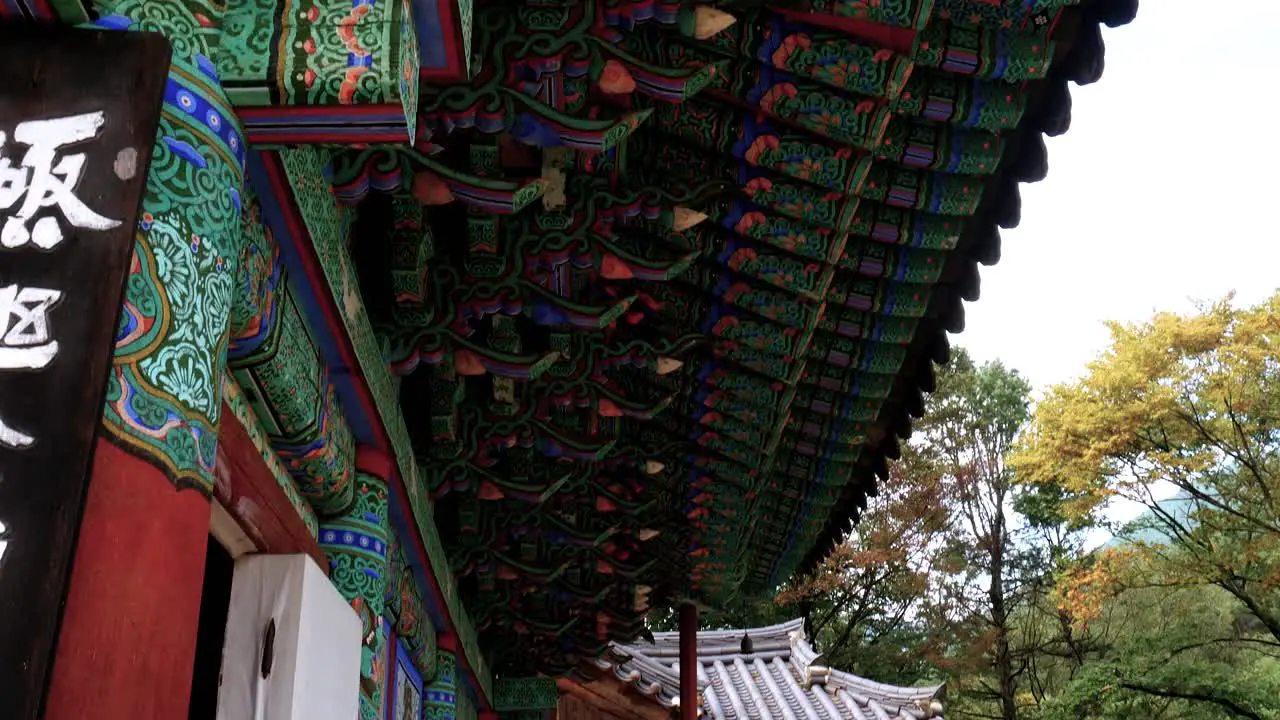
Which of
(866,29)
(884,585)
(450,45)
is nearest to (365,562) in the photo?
(450,45)

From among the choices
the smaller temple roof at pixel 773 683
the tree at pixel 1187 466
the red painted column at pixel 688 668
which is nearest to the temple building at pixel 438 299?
the red painted column at pixel 688 668

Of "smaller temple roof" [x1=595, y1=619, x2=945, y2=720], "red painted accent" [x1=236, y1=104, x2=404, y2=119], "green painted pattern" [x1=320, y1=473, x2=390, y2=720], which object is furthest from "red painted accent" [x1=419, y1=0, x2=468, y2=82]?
"smaller temple roof" [x1=595, y1=619, x2=945, y2=720]

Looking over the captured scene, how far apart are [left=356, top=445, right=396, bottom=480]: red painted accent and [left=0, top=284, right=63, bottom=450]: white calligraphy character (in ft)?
8.00

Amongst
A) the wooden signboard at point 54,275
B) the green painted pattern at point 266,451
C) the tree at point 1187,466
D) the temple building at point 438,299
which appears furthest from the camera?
the tree at point 1187,466

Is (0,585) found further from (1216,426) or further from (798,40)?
(1216,426)

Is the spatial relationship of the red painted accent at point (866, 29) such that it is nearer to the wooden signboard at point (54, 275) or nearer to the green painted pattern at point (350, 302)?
the green painted pattern at point (350, 302)

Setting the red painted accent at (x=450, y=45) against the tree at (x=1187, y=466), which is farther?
the tree at (x=1187, y=466)

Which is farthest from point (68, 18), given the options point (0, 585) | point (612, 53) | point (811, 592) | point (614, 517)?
point (811, 592)

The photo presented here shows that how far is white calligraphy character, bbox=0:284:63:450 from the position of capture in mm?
1479

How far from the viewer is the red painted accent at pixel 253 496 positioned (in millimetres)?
2785

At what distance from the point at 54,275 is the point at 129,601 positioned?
15.7 inches

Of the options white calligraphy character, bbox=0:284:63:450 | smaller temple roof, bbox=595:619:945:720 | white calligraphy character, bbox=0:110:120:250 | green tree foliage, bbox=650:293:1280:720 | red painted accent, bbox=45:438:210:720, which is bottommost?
red painted accent, bbox=45:438:210:720

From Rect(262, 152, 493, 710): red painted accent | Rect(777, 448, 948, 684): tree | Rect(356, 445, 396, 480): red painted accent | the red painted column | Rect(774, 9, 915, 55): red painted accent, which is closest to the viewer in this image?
Rect(262, 152, 493, 710): red painted accent

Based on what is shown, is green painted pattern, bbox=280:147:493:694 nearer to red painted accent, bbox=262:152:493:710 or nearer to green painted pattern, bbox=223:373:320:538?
red painted accent, bbox=262:152:493:710
